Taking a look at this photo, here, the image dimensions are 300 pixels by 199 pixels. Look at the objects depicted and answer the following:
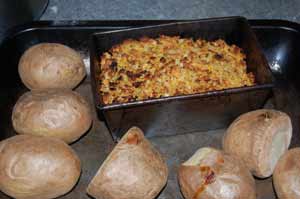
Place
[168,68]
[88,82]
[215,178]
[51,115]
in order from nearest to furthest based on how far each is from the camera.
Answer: [215,178], [51,115], [168,68], [88,82]

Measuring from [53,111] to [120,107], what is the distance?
186 millimetres

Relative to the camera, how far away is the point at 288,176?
1.06 metres

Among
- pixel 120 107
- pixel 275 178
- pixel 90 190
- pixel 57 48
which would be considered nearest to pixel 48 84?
pixel 57 48

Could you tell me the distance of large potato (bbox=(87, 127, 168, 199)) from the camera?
104 cm

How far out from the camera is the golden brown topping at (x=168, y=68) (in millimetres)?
1217

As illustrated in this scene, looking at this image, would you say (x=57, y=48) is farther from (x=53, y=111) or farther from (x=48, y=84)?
(x=53, y=111)

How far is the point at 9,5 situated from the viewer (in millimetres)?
1435

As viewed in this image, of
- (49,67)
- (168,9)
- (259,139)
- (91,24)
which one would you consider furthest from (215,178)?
(168,9)

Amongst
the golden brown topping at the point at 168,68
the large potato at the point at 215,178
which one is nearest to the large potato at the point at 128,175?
the large potato at the point at 215,178

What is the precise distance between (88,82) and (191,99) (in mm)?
466

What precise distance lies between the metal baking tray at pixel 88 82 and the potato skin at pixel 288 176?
108 mm

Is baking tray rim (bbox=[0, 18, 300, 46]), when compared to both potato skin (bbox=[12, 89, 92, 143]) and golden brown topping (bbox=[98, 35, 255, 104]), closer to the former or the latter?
golden brown topping (bbox=[98, 35, 255, 104])

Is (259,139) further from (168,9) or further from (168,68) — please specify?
(168,9)

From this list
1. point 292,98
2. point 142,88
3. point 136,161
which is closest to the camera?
point 136,161
